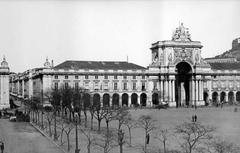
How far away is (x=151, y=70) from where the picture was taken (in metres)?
107

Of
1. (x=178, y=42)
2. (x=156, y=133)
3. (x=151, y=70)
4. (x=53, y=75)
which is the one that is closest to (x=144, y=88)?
(x=151, y=70)

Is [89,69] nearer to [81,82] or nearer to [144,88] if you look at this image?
[81,82]

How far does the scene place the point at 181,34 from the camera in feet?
355

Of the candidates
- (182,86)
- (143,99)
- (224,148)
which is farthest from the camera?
(182,86)

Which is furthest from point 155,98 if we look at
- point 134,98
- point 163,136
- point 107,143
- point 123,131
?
point 163,136

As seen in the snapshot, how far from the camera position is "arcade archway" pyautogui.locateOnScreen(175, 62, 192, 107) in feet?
363

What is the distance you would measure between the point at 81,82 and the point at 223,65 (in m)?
43.9

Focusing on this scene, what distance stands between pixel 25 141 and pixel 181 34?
236 feet

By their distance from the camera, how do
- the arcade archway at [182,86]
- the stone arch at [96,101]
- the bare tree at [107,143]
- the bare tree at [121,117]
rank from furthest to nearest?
the arcade archway at [182,86], the stone arch at [96,101], the bare tree at [121,117], the bare tree at [107,143]

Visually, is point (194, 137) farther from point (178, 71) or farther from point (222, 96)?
point (222, 96)

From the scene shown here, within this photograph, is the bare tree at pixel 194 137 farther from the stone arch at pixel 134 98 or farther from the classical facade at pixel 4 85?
the stone arch at pixel 134 98

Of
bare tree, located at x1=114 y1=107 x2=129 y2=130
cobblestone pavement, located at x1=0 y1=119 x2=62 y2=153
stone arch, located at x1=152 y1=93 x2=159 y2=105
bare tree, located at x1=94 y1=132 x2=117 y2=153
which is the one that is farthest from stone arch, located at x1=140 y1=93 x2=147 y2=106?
bare tree, located at x1=94 y1=132 x2=117 y2=153

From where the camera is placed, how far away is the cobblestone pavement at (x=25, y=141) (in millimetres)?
37497

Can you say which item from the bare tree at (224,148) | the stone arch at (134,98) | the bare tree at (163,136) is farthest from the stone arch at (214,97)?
the bare tree at (224,148)
